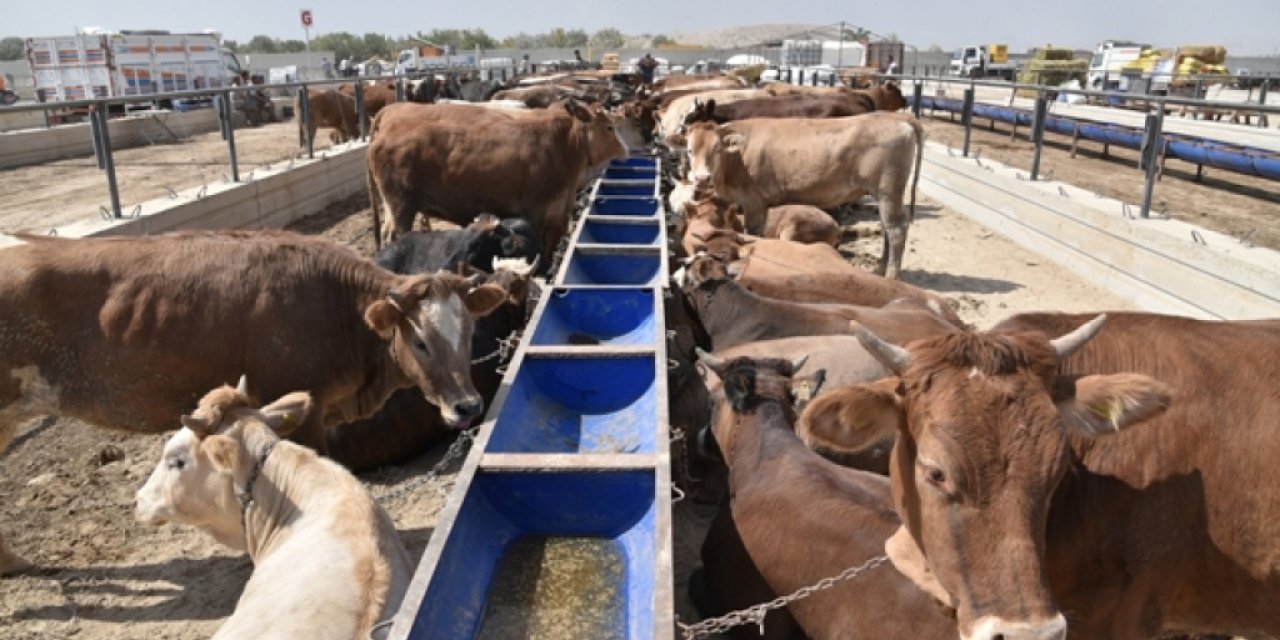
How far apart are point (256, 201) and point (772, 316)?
26.6ft

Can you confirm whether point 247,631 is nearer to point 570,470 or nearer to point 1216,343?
point 570,470

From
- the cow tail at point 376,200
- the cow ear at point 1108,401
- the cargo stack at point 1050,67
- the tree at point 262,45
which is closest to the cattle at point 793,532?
the cow ear at point 1108,401

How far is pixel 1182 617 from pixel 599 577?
89.0 inches

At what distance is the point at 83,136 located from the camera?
1877 centimetres

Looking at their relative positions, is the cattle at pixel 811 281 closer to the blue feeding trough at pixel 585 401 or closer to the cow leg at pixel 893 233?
the blue feeding trough at pixel 585 401

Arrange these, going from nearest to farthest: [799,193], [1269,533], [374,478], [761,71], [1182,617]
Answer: [1269,533]
[1182,617]
[374,478]
[799,193]
[761,71]

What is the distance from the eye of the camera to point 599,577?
3.81m

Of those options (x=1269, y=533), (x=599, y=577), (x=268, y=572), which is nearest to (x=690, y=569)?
(x=599, y=577)

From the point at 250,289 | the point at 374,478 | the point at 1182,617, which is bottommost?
the point at 374,478

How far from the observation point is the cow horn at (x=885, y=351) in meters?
2.55

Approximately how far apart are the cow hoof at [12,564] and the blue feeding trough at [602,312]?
3.60m

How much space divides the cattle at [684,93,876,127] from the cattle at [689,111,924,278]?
3193 mm

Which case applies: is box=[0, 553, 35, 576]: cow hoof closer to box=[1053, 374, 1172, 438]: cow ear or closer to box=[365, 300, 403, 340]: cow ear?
box=[365, 300, 403, 340]: cow ear

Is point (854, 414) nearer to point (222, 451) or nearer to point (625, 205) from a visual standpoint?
point (222, 451)
